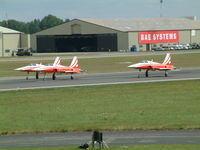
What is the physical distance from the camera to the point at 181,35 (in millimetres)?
181875

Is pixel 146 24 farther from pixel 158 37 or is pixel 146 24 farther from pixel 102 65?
pixel 102 65

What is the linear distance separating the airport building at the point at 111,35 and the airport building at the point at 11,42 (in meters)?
2.80

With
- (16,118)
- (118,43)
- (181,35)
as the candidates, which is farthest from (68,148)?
(181,35)

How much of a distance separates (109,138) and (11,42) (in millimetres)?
143375

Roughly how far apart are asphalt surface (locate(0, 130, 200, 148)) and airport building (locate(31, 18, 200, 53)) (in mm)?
135738

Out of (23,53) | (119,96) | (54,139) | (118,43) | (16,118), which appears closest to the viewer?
(54,139)

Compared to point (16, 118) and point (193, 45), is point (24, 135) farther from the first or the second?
point (193, 45)

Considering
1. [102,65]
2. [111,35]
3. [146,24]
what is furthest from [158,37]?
[102,65]

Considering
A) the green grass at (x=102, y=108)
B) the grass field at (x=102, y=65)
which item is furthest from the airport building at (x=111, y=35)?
the green grass at (x=102, y=108)

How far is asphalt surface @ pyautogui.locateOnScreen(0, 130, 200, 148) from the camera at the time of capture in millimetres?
26672

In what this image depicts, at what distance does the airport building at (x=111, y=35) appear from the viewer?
167500 millimetres

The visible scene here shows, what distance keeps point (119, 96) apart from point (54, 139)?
761 inches

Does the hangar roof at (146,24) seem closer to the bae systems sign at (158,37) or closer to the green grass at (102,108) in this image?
the bae systems sign at (158,37)

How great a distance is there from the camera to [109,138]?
28.0 m
